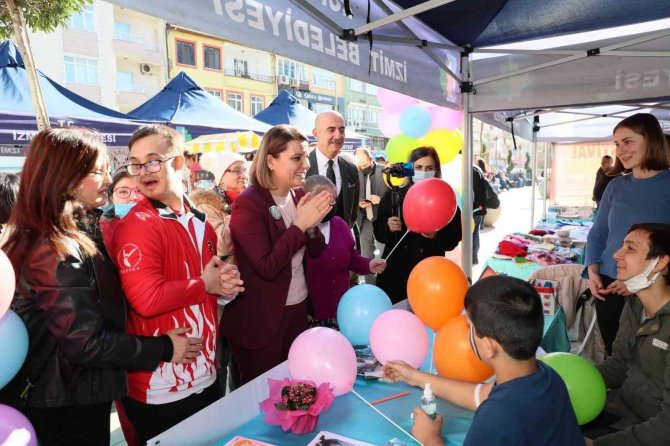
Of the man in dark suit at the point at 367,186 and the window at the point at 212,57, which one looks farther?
the window at the point at 212,57

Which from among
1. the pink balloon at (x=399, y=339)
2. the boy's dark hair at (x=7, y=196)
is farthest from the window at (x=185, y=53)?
the pink balloon at (x=399, y=339)

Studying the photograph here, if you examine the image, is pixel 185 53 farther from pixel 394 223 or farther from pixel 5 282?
pixel 5 282

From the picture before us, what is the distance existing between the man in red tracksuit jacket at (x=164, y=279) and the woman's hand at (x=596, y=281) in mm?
2218

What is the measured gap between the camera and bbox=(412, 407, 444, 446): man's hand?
4.14 feet

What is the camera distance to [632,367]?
6.22ft

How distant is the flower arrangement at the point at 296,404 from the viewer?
135 cm

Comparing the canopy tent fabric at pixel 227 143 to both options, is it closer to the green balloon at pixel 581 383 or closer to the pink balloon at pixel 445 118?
the pink balloon at pixel 445 118

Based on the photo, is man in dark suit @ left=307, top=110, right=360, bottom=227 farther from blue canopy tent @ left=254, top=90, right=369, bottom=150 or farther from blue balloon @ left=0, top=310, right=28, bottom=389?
blue canopy tent @ left=254, top=90, right=369, bottom=150

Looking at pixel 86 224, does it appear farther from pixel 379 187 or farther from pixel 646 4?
pixel 379 187

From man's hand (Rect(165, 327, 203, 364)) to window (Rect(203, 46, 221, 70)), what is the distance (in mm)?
26584

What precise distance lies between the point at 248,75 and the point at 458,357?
28.9 metres

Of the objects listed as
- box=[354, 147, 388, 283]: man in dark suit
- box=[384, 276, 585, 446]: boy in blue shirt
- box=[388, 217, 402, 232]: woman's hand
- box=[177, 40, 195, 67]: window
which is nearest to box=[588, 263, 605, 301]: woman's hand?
box=[388, 217, 402, 232]: woman's hand

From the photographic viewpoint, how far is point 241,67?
28234 mm

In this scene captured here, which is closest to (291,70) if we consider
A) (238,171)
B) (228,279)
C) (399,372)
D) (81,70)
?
(81,70)
